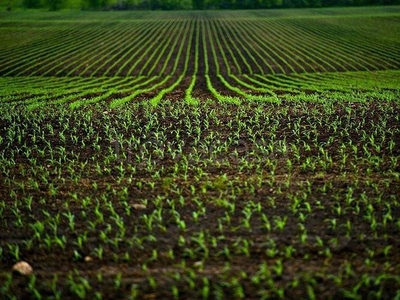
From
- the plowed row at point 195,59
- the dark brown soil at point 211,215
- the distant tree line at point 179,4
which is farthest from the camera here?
the distant tree line at point 179,4

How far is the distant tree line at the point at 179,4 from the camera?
295ft

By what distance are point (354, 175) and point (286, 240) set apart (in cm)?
273

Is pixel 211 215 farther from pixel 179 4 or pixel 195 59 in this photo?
pixel 179 4

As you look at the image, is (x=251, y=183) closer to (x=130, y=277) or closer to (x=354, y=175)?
(x=354, y=175)

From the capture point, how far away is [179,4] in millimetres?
97438

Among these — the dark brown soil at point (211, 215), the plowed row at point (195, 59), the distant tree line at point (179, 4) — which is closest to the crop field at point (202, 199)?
the dark brown soil at point (211, 215)

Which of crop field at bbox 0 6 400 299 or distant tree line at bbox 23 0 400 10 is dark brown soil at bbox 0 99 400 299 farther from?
distant tree line at bbox 23 0 400 10

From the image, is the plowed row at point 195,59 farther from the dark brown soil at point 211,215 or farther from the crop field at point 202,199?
the dark brown soil at point 211,215

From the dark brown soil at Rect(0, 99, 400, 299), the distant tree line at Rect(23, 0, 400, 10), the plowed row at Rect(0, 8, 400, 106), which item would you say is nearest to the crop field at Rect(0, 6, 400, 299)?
the dark brown soil at Rect(0, 99, 400, 299)

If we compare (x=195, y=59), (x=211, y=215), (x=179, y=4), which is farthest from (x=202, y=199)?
(x=179, y=4)

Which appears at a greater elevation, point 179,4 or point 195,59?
point 179,4

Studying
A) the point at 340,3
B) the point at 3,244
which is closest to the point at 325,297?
the point at 3,244

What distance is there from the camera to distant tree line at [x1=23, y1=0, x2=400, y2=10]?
295 feet

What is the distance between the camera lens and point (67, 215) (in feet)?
19.3
